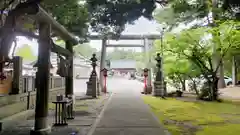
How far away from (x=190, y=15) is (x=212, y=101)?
20.2 feet

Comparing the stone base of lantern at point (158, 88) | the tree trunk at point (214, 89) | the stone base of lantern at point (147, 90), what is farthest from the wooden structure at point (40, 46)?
the stone base of lantern at point (147, 90)

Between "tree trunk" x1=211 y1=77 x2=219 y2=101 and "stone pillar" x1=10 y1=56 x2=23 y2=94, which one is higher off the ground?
"stone pillar" x1=10 y1=56 x2=23 y2=94

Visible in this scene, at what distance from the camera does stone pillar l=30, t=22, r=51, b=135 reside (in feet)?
18.1

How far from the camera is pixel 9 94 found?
791 centimetres

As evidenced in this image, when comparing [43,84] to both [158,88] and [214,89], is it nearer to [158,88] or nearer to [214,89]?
[214,89]

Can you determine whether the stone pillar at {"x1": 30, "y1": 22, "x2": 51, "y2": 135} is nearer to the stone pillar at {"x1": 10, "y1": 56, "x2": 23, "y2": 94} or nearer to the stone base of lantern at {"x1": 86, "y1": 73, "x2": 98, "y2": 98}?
the stone pillar at {"x1": 10, "y1": 56, "x2": 23, "y2": 94}

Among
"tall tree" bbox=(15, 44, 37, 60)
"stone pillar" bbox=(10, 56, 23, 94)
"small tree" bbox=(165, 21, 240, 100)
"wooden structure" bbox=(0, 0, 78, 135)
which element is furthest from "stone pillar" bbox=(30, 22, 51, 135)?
"tall tree" bbox=(15, 44, 37, 60)

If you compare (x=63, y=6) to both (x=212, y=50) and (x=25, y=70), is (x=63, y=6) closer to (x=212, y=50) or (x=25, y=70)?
(x=212, y=50)

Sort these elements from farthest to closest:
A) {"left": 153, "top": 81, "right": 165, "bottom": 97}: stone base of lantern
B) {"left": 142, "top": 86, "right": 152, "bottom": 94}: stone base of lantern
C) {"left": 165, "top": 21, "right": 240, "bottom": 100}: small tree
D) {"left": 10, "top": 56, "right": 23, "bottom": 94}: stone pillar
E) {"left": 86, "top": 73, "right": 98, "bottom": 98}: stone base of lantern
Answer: {"left": 142, "top": 86, "right": 152, "bottom": 94}: stone base of lantern → {"left": 153, "top": 81, "right": 165, "bottom": 97}: stone base of lantern → {"left": 86, "top": 73, "right": 98, "bottom": 98}: stone base of lantern → {"left": 165, "top": 21, "right": 240, "bottom": 100}: small tree → {"left": 10, "top": 56, "right": 23, "bottom": 94}: stone pillar

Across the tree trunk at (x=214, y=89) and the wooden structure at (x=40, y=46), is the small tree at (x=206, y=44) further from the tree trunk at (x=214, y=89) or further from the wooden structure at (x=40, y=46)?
the wooden structure at (x=40, y=46)

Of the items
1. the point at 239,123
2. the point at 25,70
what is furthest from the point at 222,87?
the point at 25,70

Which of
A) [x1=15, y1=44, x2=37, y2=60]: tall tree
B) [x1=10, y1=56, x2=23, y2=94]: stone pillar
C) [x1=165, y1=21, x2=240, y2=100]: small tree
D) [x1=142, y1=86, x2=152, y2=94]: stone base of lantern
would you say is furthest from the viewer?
[x1=15, y1=44, x2=37, y2=60]: tall tree

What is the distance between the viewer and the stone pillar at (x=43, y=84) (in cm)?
551

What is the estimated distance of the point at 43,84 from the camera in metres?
5.60
